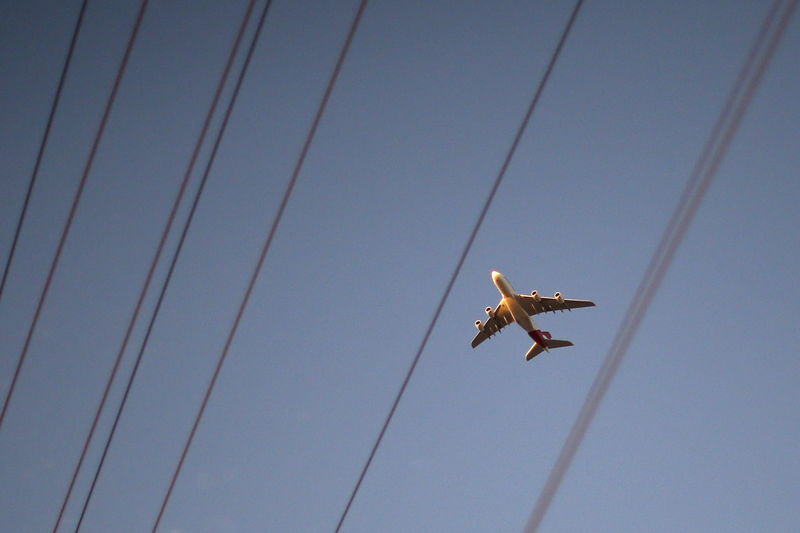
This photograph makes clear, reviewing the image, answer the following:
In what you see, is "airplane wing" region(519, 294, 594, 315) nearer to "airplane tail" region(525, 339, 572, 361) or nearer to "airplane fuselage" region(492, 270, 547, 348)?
"airplane fuselage" region(492, 270, 547, 348)

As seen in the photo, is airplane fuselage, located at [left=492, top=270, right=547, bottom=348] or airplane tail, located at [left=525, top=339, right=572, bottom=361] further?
airplane tail, located at [left=525, top=339, right=572, bottom=361]

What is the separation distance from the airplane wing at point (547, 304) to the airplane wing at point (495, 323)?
103 inches

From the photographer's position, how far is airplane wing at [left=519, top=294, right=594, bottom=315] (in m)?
66.0

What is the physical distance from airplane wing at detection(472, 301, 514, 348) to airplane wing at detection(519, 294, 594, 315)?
8.57ft

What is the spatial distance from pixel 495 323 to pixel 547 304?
288 inches

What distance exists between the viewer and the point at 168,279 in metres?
18.6

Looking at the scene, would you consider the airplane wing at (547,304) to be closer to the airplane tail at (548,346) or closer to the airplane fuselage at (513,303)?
the airplane fuselage at (513,303)

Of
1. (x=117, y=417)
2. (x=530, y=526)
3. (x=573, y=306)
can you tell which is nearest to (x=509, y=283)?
(x=573, y=306)

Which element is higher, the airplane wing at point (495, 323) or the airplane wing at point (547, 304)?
the airplane wing at point (547, 304)

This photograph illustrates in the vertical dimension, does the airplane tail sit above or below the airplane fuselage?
below

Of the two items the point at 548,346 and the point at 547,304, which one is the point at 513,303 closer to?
the point at 547,304

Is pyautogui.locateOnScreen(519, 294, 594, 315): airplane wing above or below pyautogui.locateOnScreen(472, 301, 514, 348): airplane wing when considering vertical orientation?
above

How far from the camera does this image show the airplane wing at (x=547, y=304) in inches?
2598

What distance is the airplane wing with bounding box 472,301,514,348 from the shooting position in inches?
2753
